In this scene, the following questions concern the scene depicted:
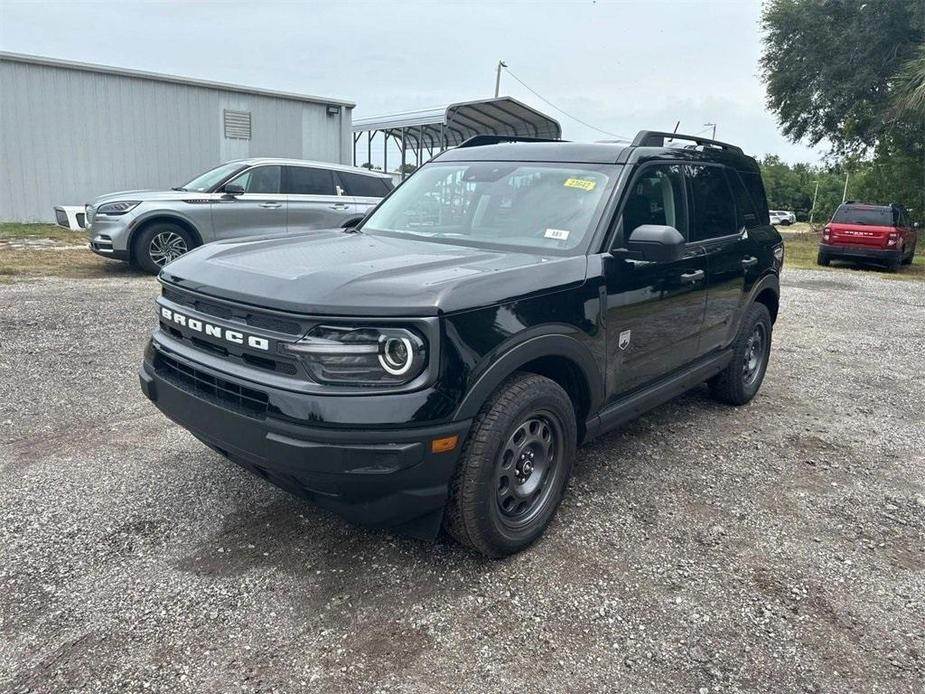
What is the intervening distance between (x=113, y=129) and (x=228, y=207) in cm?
766

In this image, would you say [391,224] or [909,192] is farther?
[909,192]

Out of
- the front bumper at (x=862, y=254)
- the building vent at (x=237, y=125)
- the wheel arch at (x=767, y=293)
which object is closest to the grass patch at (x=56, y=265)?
the building vent at (x=237, y=125)

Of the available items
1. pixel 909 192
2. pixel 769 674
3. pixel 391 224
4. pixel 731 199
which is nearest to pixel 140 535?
pixel 391 224

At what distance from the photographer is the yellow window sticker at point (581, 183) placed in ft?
11.6

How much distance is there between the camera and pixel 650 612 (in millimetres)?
2689

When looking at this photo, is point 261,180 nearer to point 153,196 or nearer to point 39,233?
point 153,196

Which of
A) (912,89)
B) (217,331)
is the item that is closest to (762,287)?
(217,331)

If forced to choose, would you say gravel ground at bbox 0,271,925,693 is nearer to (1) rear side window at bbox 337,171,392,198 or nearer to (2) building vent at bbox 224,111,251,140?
(1) rear side window at bbox 337,171,392,198

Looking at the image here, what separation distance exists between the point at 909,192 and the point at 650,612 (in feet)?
92.1

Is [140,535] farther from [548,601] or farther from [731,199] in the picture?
[731,199]

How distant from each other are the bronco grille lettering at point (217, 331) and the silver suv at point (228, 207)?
7.11m

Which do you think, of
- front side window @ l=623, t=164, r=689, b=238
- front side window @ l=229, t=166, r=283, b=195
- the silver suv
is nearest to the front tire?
front side window @ l=623, t=164, r=689, b=238

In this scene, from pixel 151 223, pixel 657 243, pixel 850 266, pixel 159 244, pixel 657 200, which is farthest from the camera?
pixel 850 266

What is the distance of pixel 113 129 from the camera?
50.3ft
